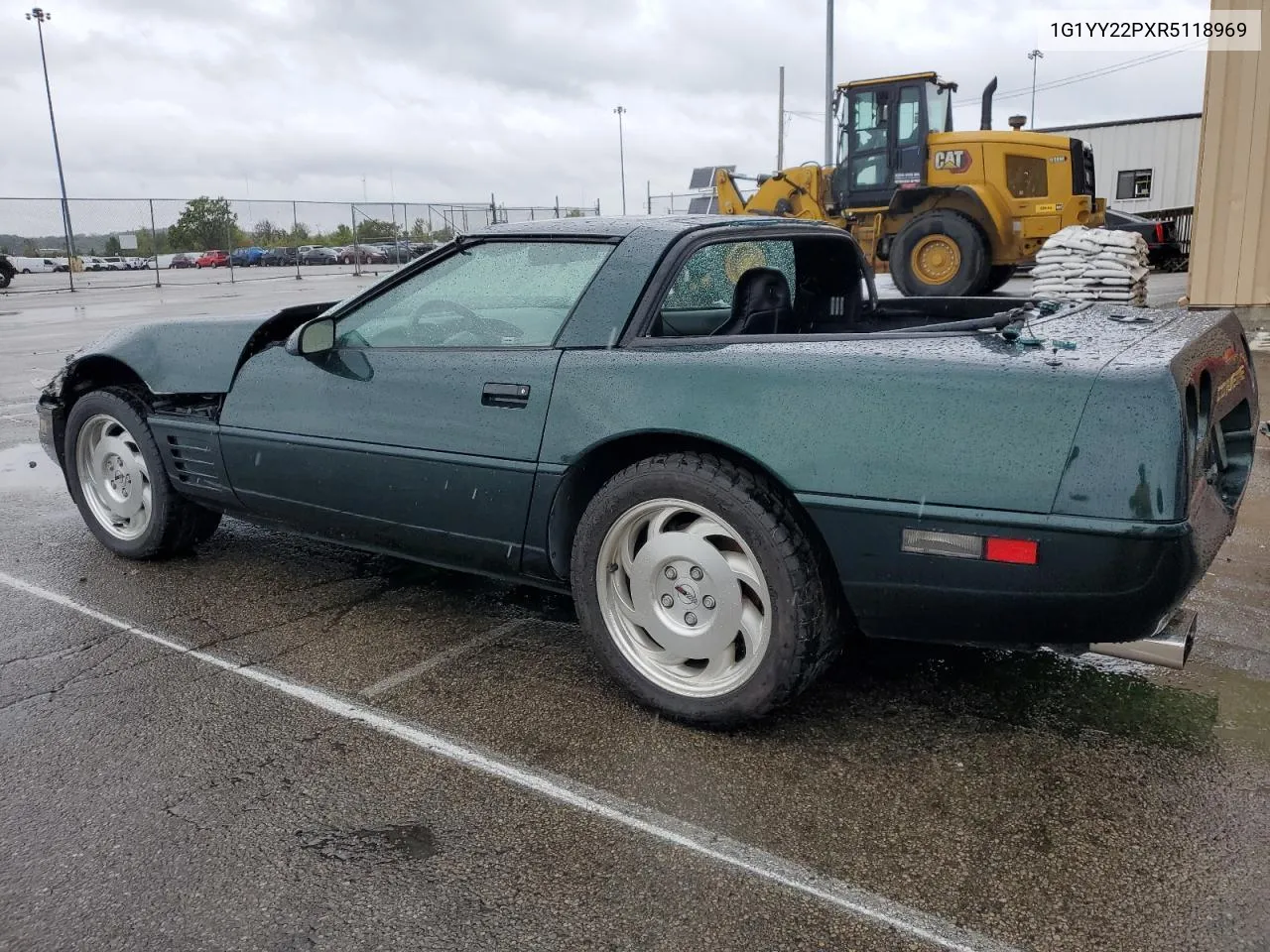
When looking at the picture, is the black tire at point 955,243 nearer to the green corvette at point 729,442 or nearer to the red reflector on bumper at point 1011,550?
the green corvette at point 729,442

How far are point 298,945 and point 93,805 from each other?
83 cm

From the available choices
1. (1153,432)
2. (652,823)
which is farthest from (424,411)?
(1153,432)

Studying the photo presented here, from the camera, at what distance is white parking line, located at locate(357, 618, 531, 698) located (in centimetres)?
A: 314

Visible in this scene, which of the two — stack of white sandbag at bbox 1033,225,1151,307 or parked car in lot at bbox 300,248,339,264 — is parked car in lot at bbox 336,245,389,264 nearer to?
parked car in lot at bbox 300,248,339,264

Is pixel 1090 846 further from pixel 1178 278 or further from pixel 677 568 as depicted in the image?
pixel 1178 278

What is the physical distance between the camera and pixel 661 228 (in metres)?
3.16

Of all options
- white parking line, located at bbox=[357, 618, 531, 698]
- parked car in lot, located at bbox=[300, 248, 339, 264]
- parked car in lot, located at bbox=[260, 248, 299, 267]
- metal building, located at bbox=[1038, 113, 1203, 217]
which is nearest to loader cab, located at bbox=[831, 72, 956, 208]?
white parking line, located at bbox=[357, 618, 531, 698]

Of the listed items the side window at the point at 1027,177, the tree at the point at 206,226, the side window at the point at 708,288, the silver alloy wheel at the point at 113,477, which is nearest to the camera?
the side window at the point at 708,288

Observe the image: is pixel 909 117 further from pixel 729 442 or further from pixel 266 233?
pixel 266 233

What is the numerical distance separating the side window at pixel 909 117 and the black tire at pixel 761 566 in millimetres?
11903

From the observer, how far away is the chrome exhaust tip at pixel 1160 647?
242 centimetres

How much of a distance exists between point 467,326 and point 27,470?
4030 mm

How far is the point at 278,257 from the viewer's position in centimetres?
3653

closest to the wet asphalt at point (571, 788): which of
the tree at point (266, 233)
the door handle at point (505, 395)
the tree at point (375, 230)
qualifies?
the door handle at point (505, 395)
